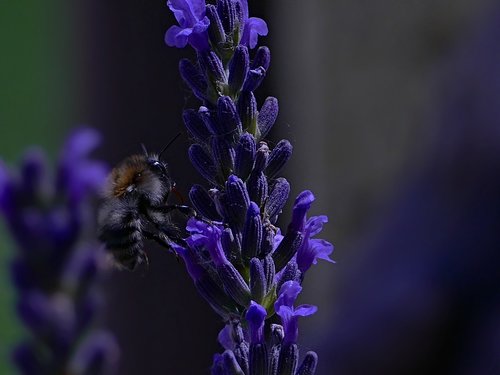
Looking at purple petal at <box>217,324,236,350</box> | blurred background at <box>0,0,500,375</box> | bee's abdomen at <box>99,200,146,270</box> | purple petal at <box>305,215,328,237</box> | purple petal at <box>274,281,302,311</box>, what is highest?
purple petal at <box>305,215,328,237</box>

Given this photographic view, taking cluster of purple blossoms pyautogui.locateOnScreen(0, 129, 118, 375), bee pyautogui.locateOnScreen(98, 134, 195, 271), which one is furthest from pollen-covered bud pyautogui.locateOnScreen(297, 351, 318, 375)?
cluster of purple blossoms pyautogui.locateOnScreen(0, 129, 118, 375)

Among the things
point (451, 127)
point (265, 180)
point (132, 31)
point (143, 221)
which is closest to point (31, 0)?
point (132, 31)

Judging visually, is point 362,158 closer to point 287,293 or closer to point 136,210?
point 136,210

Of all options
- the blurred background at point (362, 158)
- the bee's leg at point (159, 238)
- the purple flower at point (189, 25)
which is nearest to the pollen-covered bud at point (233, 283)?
the purple flower at point (189, 25)

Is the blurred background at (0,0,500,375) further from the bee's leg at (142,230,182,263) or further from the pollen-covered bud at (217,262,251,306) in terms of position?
the pollen-covered bud at (217,262,251,306)

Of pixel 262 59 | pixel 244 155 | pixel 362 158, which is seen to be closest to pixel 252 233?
pixel 244 155
